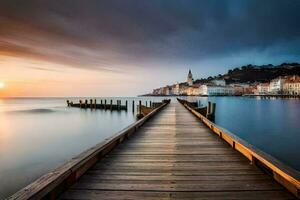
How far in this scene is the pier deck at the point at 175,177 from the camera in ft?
9.42

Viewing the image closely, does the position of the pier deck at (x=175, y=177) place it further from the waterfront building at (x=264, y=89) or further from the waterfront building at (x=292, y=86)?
the waterfront building at (x=264, y=89)

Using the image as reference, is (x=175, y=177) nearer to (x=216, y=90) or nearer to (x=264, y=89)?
(x=264, y=89)

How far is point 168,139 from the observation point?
6652mm

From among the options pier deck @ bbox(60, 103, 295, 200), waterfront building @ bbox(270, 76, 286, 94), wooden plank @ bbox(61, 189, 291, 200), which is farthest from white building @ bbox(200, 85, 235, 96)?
wooden plank @ bbox(61, 189, 291, 200)

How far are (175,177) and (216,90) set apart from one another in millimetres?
196502

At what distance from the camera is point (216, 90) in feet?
627

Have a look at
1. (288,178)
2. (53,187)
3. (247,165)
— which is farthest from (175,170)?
(53,187)

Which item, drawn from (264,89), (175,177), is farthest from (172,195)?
(264,89)

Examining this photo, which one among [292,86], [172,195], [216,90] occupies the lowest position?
[172,195]

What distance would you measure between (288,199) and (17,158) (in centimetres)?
1188

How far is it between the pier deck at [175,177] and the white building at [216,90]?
618ft

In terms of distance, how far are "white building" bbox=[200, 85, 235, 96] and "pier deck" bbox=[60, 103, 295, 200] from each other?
188m

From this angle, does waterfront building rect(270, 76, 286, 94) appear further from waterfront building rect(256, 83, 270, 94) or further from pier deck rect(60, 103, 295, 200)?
pier deck rect(60, 103, 295, 200)

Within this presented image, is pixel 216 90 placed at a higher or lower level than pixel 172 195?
higher
